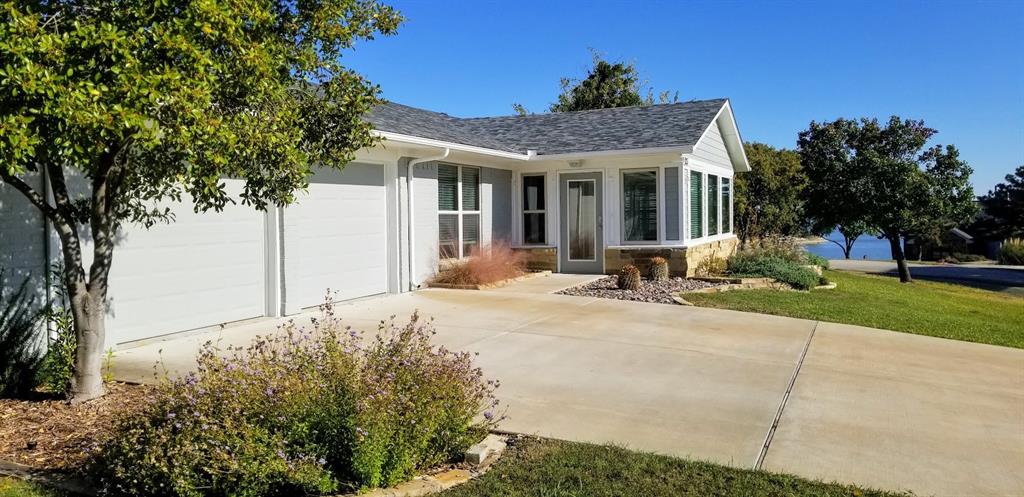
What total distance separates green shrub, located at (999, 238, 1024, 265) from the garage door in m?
33.2

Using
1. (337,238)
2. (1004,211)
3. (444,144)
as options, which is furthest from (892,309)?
(1004,211)

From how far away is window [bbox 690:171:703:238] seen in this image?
16359 mm

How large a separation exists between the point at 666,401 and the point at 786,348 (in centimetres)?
302

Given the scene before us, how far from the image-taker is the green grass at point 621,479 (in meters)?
4.20

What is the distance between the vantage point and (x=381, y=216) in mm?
12539

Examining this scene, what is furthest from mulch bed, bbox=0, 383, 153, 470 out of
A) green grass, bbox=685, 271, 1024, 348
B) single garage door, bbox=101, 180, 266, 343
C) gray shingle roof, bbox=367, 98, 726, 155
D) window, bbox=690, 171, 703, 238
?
window, bbox=690, 171, 703, 238

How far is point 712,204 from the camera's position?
18.5 metres

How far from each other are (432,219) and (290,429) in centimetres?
979

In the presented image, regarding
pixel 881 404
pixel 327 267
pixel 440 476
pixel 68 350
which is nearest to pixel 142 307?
pixel 68 350

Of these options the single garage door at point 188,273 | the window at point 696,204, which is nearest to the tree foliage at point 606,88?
the window at point 696,204

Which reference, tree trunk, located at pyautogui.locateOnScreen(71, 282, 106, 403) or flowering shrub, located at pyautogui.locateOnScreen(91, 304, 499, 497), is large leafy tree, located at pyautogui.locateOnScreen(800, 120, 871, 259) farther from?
tree trunk, located at pyautogui.locateOnScreen(71, 282, 106, 403)

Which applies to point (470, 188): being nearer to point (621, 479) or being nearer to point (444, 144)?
point (444, 144)

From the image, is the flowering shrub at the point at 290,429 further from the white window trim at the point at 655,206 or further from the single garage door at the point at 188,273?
the white window trim at the point at 655,206

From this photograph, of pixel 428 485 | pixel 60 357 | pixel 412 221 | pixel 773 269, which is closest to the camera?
pixel 428 485
